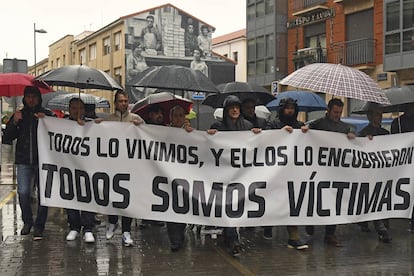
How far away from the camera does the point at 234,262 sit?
5832 mm

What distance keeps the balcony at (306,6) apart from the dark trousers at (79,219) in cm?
2257

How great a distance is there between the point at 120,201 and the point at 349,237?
302 centimetres

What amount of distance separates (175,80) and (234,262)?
2.32m

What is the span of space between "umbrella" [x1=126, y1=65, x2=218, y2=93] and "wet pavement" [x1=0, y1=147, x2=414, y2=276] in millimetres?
1884

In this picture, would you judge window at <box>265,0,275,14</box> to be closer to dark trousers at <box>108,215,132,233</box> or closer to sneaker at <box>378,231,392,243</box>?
sneaker at <box>378,231,392,243</box>

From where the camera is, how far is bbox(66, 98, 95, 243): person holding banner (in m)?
6.57

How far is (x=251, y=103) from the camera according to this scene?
23.2 feet

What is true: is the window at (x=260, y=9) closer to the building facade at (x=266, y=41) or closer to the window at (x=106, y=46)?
the building facade at (x=266, y=41)

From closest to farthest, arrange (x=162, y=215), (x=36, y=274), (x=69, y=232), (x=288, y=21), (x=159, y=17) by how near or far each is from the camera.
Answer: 1. (x=36, y=274)
2. (x=162, y=215)
3. (x=69, y=232)
4. (x=288, y=21)
5. (x=159, y=17)

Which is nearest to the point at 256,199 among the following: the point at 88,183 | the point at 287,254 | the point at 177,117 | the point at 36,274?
the point at 287,254

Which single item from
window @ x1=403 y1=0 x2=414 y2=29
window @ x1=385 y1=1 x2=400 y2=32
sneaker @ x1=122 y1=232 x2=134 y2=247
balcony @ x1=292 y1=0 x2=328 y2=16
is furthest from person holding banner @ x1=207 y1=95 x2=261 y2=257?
balcony @ x1=292 y1=0 x2=328 y2=16

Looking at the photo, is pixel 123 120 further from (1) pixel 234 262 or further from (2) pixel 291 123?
(1) pixel 234 262

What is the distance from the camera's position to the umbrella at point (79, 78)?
632 centimetres

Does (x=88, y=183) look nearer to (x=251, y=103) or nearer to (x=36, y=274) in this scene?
(x=36, y=274)
